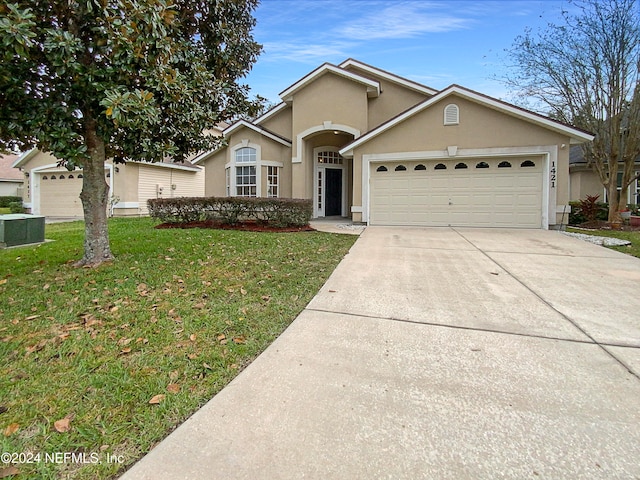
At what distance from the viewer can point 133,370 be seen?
2.80 m

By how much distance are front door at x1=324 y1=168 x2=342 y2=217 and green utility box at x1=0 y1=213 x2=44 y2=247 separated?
413 inches

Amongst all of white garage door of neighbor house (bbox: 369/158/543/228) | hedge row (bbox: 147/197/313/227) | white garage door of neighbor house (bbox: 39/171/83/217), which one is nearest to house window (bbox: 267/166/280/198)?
hedge row (bbox: 147/197/313/227)

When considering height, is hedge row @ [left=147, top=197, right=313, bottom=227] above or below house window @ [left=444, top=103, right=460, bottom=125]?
below

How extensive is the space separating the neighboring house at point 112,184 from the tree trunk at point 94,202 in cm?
1281

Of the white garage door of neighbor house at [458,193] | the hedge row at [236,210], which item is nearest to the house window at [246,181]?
the hedge row at [236,210]

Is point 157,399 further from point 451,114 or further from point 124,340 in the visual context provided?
point 451,114

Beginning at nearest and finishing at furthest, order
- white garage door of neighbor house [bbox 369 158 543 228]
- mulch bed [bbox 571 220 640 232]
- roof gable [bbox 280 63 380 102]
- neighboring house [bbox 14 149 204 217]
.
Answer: white garage door of neighbor house [bbox 369 158 543 228]
mulch bed [bbox 571 220 640 232]
roof gable [bbox 280 63 380 102]
neighboring house [bbox 14 149 204 217]

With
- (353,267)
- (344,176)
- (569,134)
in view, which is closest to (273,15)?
(353,267)

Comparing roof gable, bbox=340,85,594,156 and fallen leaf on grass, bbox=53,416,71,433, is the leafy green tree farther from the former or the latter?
roof gable, bbox=340,85,594,156

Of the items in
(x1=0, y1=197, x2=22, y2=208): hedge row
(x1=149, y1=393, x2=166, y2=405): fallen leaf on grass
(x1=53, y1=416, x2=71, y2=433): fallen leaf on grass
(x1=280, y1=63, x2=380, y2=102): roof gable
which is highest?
(x1=280, y1=63, x2=380, y2=102): roof gable

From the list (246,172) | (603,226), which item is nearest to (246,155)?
(246,172)

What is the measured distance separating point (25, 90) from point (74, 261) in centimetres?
309

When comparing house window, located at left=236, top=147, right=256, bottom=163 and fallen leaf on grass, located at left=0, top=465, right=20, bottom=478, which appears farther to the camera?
house window, located at left=236, top=147, right=256, bottom=163

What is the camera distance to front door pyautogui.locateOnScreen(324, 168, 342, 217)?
52.6ft
